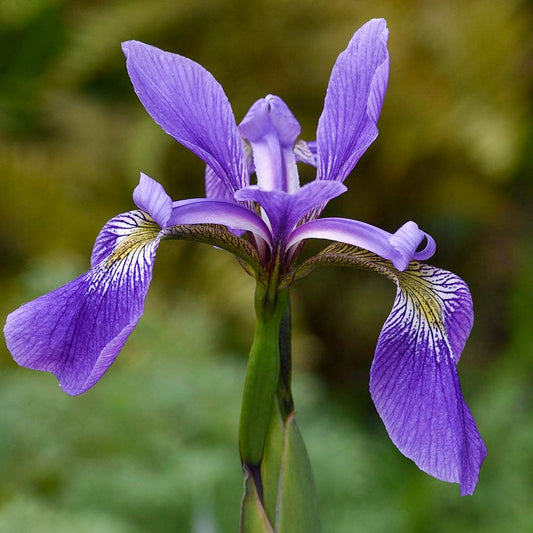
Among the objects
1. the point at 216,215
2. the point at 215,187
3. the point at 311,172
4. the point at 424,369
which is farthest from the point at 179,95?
the point at 311,172

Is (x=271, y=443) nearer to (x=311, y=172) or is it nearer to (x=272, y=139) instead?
(x=272, y=139)

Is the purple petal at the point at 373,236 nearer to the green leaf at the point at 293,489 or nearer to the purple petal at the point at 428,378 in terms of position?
the purple petal at the point at 428,378

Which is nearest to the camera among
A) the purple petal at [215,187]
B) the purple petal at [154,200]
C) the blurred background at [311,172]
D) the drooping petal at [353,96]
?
the purple petal at [154,200]

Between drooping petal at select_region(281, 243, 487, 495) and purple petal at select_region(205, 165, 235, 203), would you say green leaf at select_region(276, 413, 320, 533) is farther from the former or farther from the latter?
purple petal at select_region(205, 165, 235, 203)

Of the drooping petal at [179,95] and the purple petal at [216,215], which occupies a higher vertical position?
the drooping petal at [179,95]

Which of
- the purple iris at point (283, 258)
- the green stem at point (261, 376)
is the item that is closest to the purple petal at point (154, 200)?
the purple iris at point (283, 258)

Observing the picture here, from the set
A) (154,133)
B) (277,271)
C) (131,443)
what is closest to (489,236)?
(154,133)

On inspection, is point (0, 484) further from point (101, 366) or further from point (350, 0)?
point (350, 0)
